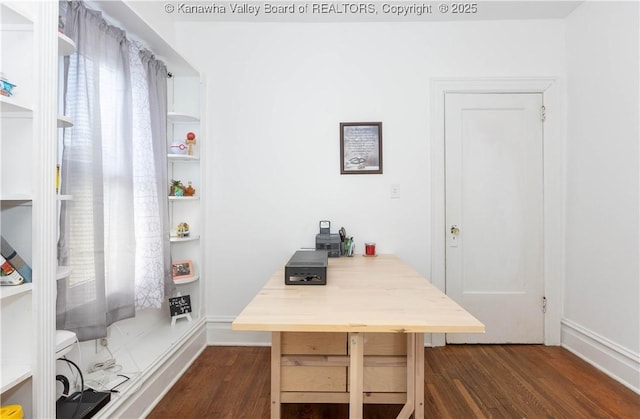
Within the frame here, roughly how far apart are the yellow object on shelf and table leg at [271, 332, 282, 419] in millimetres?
941

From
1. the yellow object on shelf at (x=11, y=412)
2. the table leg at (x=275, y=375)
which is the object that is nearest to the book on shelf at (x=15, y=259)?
the yellow object on shelf at (x=11, y=412)

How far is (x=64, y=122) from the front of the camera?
4.50 ft

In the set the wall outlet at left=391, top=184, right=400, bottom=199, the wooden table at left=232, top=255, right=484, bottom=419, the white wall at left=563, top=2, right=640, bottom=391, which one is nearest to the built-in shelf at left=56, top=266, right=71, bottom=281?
the wooden table at left=232, top=255, right=484, bottom=419

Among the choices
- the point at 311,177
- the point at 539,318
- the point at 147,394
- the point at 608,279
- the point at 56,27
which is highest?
the point at 56,27

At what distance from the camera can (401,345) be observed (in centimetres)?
164

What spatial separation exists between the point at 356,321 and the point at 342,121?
184cm

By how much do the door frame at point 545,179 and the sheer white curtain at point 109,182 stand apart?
2.02m

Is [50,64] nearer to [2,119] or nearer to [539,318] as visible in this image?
[2,119]

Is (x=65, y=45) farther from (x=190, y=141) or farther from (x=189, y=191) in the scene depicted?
(x=189, y=191)

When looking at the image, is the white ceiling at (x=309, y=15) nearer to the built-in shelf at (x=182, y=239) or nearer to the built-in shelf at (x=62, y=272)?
the built-in shelf at (x=182, y=239)

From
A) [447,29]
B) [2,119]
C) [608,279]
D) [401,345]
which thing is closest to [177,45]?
[2,119]

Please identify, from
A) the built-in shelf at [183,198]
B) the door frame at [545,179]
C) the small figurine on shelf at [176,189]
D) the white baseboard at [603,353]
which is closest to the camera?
the white baseboard at [603,353]

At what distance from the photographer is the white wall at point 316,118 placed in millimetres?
2586

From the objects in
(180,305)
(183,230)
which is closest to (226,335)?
(180,305)
